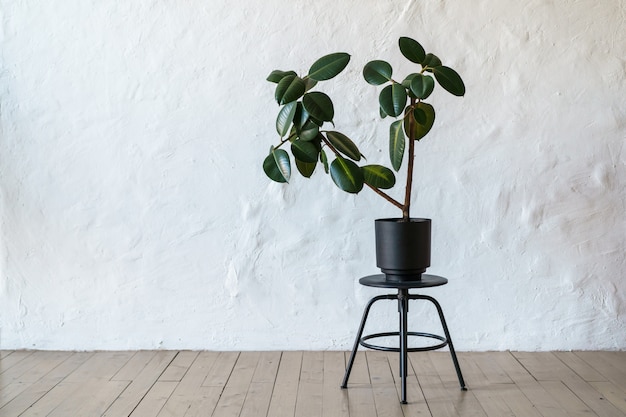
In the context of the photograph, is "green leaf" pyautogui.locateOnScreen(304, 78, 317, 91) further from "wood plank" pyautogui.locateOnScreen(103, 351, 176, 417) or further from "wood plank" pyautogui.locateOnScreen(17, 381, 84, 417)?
"wood plank" pyautogui.locateOnScreen(17, 381, 84, 417)

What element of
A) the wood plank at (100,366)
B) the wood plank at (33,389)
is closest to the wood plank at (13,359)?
the wood plank at (33,389)

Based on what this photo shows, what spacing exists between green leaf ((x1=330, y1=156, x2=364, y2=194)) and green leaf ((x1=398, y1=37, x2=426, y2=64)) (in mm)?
417

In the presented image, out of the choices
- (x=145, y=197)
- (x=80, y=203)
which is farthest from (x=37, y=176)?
(x=145, y=197)

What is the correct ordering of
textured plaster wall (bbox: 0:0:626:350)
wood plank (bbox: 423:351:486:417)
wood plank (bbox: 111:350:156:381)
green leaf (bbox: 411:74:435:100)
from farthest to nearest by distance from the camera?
textured plaster wall (bbox: 0:0:626:350), wood plank (bbox: 111:350:156:381), wood plank (bbox: 423:351:486:417), green leaf (bbox: 411:74:435:100)

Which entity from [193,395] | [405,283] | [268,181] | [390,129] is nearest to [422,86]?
[390,129]

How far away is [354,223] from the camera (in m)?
3.30

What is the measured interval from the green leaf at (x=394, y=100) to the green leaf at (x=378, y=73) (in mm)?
55

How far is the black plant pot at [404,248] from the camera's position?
8.83ft

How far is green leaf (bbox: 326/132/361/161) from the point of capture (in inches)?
104

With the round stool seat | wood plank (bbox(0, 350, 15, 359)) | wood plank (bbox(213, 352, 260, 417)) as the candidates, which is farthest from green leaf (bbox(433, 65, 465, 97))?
wood plank (bbox(0, 350, 15, 359))

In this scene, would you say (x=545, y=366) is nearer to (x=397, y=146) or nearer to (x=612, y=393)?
(x=612, y=393)

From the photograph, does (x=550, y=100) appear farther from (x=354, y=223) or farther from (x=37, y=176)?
(x=37, y=176)

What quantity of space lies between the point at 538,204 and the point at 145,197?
1684 mm

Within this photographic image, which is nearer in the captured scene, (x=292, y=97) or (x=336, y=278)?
(x=292, y=97)
